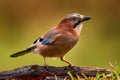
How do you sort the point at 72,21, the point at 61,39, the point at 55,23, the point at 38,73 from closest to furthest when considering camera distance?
the point at 38,73 → the point at 61,39 → the point at 72,21 → the point at 55,23

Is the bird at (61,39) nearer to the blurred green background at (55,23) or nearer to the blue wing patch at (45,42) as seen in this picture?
the blue wing patch at (45,42)

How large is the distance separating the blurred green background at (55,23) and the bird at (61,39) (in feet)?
18.2

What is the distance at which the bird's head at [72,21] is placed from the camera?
991 centimetres

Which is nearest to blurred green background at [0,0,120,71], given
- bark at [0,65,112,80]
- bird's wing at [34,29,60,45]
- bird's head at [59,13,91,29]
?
bird's head at [59,13,91,29]

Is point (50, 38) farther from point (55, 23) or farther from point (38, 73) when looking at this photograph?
point (55, 23)

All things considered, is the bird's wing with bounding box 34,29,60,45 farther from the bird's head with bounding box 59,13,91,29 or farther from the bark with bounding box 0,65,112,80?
the bark with bounding box 0,65,112,80

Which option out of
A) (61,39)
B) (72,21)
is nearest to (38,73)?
(61,39)

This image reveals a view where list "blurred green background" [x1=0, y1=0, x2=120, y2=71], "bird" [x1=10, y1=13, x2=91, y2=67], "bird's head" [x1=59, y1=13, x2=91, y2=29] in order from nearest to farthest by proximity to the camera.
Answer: "bird" [x1=10, y1=13, x2=91, y2=67]
"bird's head" [x1=59, y1=13, x2=91, y2=29]
"blurred green background" [x1=0, y1=0, x2=120, y2=71]

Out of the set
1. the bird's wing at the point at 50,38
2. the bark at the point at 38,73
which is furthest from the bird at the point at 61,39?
the bark at the point at 38,73

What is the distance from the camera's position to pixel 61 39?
9703 mm

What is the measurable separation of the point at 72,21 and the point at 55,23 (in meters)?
9.00

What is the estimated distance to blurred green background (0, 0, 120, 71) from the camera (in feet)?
53.8

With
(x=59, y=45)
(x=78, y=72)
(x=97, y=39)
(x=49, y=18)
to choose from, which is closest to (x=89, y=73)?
(x=78, y=72)

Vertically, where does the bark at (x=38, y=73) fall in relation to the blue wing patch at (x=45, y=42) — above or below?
below
